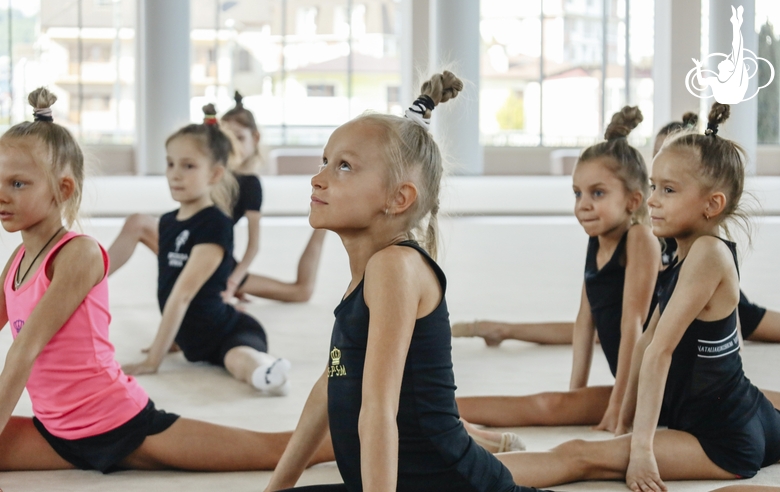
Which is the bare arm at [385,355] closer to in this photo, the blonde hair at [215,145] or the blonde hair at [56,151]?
the blonde hair at [56,151]

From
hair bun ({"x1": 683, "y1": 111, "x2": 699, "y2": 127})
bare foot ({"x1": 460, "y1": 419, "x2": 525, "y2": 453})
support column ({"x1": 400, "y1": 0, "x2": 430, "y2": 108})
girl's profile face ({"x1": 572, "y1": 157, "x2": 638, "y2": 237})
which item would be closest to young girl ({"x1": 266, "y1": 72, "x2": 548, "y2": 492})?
bare foot ({"x1": 460, "y1": 419, "x2": 525, "y2": 453})

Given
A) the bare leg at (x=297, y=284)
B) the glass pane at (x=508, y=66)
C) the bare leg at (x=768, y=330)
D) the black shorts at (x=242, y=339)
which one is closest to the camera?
the black shorts at (x=242, y=339)

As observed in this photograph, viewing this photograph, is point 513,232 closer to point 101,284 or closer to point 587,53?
point 101,284

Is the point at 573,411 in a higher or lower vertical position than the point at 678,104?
lower

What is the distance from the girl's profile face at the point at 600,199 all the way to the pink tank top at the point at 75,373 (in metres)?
1.37

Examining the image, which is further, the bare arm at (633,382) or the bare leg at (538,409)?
the bare leg at (538,409)

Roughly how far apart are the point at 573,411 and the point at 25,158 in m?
1.63

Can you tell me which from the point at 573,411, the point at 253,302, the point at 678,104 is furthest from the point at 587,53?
the point at 573,411

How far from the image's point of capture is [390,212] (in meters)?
1.67

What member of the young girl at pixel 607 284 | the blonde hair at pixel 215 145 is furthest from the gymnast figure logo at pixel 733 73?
the young girl at pixel 607 284

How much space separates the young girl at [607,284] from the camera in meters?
2.66

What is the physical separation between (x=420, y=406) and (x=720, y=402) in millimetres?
954

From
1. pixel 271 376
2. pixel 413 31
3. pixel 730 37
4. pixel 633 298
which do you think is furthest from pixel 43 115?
pixel 413 31

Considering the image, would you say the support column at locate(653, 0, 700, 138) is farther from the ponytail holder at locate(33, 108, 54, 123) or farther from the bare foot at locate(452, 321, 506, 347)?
the ponytail holder at locate(33, 108, 54, 123)
